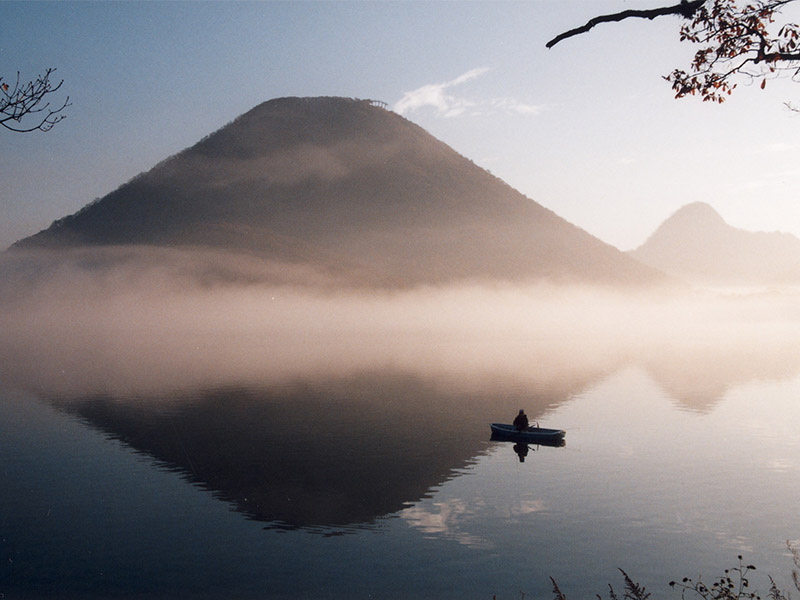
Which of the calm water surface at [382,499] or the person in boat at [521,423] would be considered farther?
the person in boat at [521,423]

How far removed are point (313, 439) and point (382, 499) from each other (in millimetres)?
15285

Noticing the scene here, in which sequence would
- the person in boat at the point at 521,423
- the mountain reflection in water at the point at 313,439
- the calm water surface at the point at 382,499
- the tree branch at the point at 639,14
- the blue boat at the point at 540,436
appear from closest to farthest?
the tree branch at the point at 639,14
the calm water surface at the point at 382,499
the mountain reflection in water at the point at 313,439
the blue boat at the point at 540,436
the person in boat at the point at 521,423

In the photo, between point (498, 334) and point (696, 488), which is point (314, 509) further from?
point (498, 334)

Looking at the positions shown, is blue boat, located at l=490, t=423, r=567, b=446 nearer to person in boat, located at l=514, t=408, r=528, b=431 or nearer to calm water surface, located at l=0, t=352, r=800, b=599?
person in boat, located at l=514, t=408, r=528, b=431

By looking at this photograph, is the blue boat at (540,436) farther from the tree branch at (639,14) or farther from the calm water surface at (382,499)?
the tree branch at (639,14)

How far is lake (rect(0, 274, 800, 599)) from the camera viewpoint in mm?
24250

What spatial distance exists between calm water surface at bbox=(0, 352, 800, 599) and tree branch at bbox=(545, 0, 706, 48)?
16968 mm

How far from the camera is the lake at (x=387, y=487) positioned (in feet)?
79.6

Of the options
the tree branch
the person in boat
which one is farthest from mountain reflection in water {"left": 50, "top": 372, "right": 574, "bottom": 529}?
the tree branch

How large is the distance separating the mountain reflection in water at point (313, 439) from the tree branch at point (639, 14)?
22723mm

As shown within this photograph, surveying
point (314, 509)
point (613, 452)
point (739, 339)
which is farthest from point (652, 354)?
point (314, 509)

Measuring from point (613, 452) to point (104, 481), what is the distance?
2931 centimetres

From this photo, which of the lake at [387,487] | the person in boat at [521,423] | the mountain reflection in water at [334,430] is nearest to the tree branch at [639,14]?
the lake at [387,487]

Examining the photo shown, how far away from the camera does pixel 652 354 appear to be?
394ft
